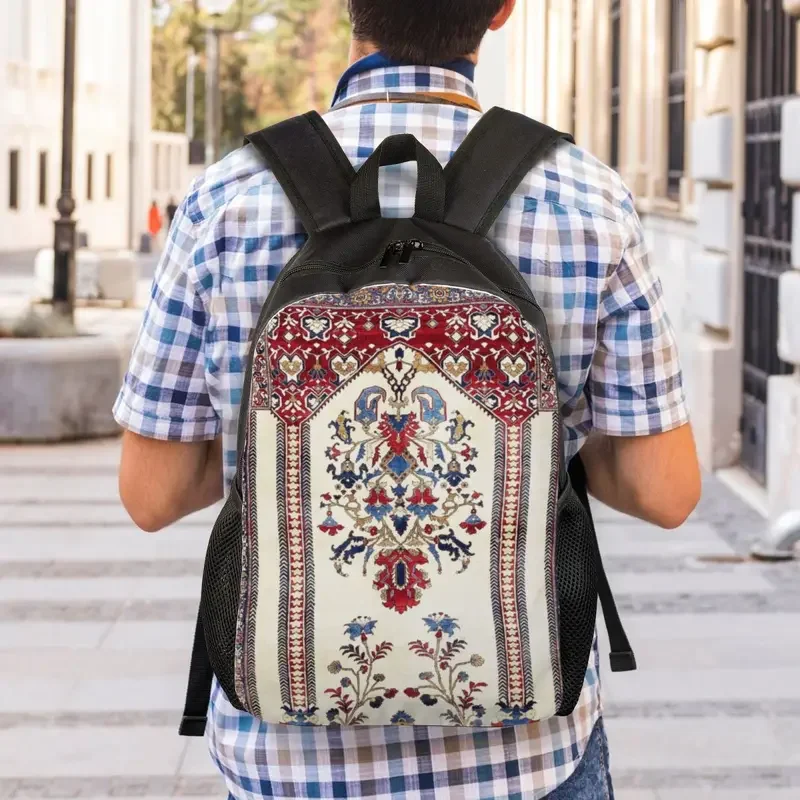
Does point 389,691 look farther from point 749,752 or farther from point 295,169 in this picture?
point 749,752

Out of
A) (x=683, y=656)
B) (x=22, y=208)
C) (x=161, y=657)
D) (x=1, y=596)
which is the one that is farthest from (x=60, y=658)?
(x=22, y=208)

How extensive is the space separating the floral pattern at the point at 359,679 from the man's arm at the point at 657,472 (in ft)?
1.30

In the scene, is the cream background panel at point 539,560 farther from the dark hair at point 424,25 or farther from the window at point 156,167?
the window at point 156,167

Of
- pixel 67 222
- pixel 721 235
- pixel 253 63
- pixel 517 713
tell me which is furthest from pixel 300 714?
pixel 253 63

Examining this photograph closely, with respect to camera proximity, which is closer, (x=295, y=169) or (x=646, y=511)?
(x=295, y=169)

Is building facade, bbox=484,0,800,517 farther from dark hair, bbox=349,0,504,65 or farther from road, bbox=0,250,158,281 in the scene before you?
road, bbox=0,250,158,281

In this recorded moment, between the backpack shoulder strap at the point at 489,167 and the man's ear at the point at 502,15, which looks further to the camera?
the man's ear at the point at 502,15

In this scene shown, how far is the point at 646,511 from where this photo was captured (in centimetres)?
186

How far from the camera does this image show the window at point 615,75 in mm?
15445

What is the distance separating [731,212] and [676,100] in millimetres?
2960

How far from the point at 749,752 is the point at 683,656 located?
3.08 ft

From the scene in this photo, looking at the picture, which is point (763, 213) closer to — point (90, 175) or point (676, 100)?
point (676, 100)

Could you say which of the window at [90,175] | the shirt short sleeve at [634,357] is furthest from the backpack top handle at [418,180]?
the window at [90,175]

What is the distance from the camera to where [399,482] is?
1579 millimetres
